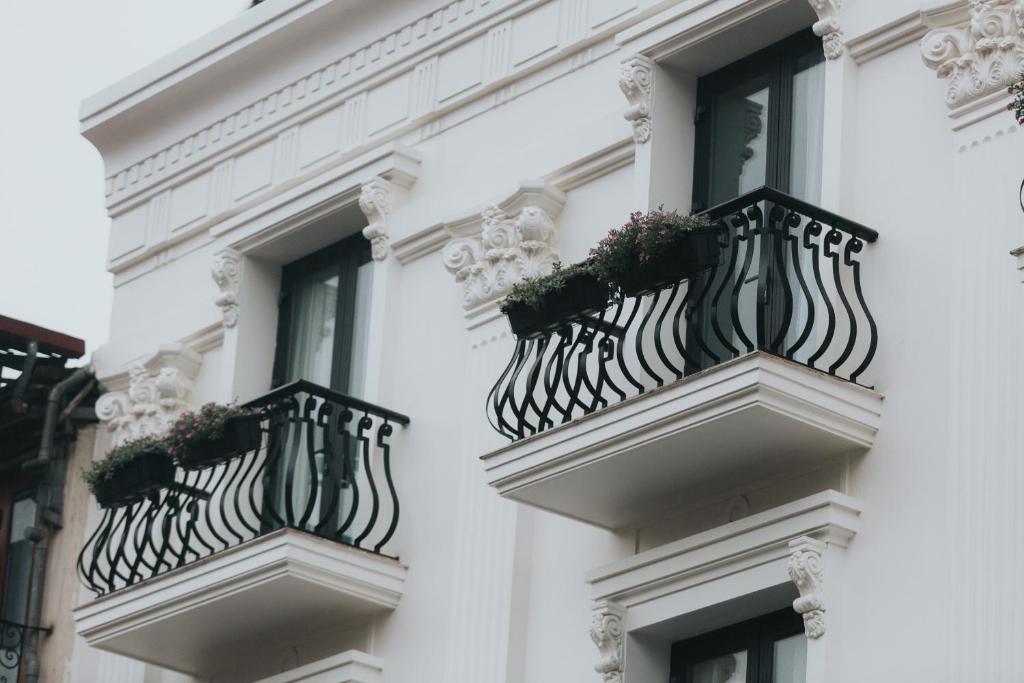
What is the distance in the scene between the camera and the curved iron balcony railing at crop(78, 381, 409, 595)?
1598cm

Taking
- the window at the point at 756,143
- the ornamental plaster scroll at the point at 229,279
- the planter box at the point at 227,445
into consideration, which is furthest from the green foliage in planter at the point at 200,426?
the window at the point at 756,143

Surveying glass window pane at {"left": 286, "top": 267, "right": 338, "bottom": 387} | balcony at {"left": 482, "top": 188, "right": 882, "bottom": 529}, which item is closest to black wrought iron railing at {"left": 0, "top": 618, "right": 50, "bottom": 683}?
glass window pane at {"left": 286, "top": 267, "right": 338, "bottom": 387}

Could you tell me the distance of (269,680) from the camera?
16.3 meters

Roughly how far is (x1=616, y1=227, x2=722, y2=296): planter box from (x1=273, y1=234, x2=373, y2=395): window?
150 inches

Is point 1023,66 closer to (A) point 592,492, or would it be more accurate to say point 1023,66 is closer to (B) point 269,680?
(A) point 592,492

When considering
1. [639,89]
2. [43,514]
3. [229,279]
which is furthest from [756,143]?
[43,514]

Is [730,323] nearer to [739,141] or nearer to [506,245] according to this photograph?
[739,141]

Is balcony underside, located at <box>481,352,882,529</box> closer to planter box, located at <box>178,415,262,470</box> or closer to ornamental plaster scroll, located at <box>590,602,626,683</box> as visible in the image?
ornamental plaster scroll, located at <box>590,602,626,683</box>

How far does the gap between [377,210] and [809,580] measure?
17.0 ft

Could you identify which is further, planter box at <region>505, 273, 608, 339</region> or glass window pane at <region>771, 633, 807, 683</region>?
planter box at <region>505, 273, 608, 339</region>

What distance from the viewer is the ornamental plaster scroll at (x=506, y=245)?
15852 millimetres

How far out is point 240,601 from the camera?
16.0 meters

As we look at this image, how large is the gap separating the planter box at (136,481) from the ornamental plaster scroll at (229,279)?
4.87 ft

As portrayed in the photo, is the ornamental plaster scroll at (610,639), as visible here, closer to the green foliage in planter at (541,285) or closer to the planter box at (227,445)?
the green foliage in planter at (541,285)
